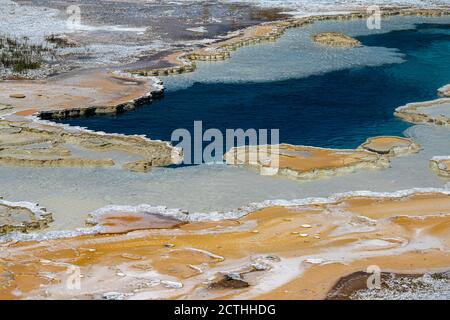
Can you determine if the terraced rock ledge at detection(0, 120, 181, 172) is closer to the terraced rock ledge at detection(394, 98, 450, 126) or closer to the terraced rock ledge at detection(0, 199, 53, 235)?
the terraced rock ledge at detection(0, 199, 53, 235)

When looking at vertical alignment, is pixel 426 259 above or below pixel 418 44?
below

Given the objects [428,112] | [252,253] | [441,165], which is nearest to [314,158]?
[441,165]

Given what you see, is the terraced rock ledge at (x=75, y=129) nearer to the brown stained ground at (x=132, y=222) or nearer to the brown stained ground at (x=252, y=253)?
the brown stained ground at (x=132, y=222)

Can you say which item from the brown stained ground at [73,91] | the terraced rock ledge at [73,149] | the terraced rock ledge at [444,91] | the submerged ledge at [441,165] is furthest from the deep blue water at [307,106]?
the submerged ledge at [441,165]

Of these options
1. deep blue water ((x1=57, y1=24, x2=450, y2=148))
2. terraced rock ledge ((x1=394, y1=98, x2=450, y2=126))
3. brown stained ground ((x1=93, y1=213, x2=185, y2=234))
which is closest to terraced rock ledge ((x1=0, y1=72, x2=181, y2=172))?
deep blue water ((x1=57, y1=24, x2=450, y2=148))

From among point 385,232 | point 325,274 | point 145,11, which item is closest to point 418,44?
point 145,11
